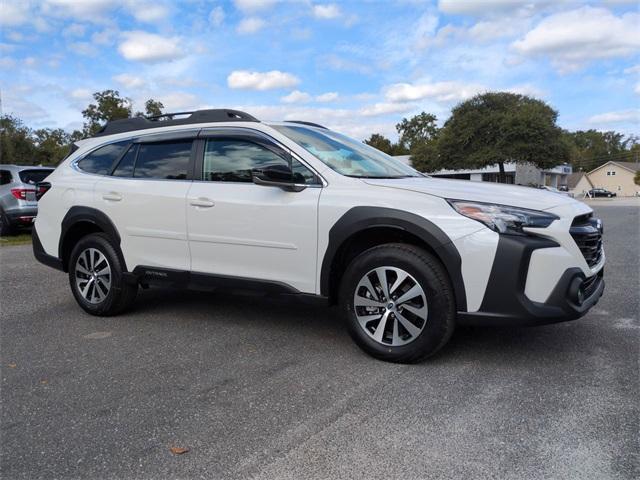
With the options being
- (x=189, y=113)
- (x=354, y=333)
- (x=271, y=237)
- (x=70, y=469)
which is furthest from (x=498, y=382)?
(x=189, y=113)

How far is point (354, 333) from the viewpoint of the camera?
3.97 m

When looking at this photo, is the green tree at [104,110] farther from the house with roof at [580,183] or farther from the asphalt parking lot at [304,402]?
the house with roof at [580,183]

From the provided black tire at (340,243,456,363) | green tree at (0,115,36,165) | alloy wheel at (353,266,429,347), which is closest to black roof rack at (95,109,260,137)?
black tire at (340,243,456,363)

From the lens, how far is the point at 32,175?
38.0ft

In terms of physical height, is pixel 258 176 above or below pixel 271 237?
above

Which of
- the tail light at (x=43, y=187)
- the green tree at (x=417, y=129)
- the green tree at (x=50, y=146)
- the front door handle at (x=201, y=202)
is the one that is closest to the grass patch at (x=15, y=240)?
the tail light at (x=43, y=187)

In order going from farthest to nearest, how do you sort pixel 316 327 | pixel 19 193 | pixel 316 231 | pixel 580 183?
pixel 580 183 < pixel 19 193 < pixel 316 327 < pixel 316 231

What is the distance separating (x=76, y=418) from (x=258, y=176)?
2.01m

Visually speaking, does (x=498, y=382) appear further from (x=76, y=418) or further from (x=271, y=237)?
(x=76, y=418)

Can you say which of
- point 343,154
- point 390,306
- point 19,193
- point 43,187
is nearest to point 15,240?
point 19,193

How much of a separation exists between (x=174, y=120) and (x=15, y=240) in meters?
8.50

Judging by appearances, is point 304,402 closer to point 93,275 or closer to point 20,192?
point 93,275

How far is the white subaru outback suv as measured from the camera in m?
3.51

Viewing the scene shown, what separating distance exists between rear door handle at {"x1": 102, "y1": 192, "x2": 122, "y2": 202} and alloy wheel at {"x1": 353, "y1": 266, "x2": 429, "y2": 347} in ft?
8.21
